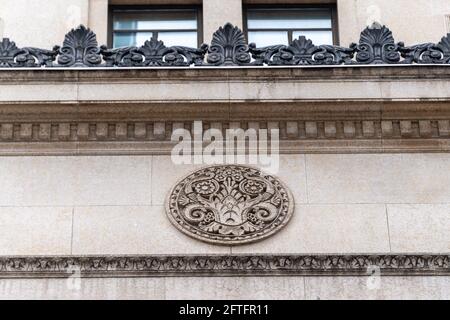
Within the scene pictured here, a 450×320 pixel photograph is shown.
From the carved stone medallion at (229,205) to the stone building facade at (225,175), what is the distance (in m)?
0.02

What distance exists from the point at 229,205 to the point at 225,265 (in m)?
0.89

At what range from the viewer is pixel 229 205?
1365 cm

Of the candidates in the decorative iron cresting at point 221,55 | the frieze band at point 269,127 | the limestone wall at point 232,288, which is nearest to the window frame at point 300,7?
the decorative iron cresting at point 221,55

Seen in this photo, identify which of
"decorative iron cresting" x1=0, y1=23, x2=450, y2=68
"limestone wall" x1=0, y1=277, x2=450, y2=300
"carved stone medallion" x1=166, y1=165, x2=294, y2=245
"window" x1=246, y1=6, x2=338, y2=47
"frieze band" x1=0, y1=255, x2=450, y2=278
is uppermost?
"window" x1=246, y1=6, x2=338, y2=47

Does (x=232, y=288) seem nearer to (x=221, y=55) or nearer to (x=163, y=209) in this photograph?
(x=163, y=209)

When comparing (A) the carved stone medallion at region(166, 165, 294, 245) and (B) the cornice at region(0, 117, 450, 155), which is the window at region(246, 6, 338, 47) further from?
(A) the carved stone medallion at region(166, 165, 294, 245)

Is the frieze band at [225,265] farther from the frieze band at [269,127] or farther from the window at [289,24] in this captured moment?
the window at [289,24]

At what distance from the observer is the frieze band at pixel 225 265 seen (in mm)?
13062

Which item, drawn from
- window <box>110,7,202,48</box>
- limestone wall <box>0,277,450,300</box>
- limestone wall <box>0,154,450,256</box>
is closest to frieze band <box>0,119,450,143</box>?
limestone wall <box>0,154,450,256</box>

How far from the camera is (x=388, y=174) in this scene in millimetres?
13953

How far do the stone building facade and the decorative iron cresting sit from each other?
0.07 feet

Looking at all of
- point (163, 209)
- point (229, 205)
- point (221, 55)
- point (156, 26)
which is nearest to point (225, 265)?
point (229, 205)

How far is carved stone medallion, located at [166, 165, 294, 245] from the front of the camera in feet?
44.2
